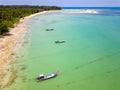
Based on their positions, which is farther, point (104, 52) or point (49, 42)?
point (49, 42)

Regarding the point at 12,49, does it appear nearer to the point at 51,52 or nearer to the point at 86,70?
the point at 51,52

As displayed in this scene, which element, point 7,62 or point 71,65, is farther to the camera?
point 7,62

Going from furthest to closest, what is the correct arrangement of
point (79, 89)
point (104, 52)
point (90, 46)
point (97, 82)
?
point (90, 46)
point (104, 52)
point (97, 82)
point (79, 89)

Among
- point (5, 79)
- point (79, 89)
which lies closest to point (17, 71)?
point (5, 79)

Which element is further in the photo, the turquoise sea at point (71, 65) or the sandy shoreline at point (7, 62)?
the sandy shoreline at point (7, 62)

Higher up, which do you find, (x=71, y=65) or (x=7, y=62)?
(x=7, y=62)

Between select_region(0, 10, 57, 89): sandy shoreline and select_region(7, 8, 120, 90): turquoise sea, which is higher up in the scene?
select_region(0, 10, 57, 89): sandy shoreline

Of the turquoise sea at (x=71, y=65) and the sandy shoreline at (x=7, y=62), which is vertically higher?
the sandy shoreline at (x=7, y=62)

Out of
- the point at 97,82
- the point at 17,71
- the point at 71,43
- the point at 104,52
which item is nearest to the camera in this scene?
the point at 97,82

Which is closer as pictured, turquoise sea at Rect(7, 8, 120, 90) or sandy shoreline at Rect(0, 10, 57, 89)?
turquoise sea at Rect(7, 8, 120, 90)

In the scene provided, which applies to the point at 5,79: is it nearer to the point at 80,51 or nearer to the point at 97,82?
the point at 97,82
